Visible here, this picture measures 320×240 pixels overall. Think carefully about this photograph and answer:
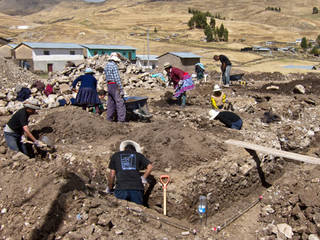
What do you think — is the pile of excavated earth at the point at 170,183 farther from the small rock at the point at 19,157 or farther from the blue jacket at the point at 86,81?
the blue jacket at the point at 86,81

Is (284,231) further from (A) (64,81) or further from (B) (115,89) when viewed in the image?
(A) (64,81)

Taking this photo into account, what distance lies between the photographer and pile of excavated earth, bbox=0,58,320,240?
14.1ft

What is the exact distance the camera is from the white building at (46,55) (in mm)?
38906

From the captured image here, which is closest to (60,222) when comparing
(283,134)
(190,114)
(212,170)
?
(212,170)

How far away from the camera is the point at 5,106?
1050 cm

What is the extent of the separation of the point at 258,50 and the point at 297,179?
55.5 m

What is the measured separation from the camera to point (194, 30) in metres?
90.2

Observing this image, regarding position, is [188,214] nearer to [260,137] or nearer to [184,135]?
[184,135]

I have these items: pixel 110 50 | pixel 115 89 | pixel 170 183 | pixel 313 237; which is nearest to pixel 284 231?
pixel 313 237

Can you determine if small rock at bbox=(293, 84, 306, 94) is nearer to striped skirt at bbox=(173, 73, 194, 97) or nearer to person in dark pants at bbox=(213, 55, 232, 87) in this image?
person in dark pants at bbox=(213, 55, 232, 87)

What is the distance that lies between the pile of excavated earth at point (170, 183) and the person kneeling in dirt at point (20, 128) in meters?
0.26

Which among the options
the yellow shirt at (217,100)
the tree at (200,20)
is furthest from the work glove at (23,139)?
the tree at (200,20)

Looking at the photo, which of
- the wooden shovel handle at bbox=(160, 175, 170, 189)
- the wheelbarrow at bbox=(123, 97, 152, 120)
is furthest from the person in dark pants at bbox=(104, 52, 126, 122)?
the wooden shovel handle at bbox=(160, 175, 170, 189)

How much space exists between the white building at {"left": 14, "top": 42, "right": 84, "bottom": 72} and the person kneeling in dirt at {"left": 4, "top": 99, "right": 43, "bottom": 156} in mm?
34918
